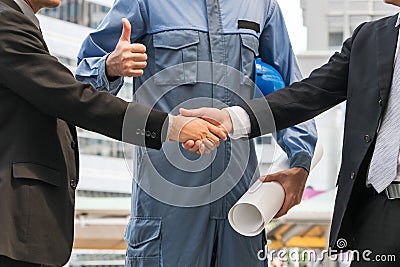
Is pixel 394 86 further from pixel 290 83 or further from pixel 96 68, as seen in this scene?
pixel 96 68

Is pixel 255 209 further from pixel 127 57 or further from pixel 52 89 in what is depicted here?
pixel 52 89

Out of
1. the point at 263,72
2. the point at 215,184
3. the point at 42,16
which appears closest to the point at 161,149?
the point at 215,184

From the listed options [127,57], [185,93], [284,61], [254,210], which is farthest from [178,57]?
[254,210]

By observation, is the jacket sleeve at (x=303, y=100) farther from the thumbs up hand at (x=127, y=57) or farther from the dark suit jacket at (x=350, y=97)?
the thumbs up hand at (x=127, y=57)

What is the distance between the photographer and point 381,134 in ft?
6.58

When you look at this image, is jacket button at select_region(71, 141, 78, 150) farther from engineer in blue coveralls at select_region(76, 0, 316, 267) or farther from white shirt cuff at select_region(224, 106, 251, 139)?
white shirt cuff at select_region(224, 106, 251, 139)

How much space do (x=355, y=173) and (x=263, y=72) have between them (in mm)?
457

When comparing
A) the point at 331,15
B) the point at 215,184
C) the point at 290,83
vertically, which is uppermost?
the point at 290,83

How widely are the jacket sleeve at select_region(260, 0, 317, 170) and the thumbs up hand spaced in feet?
1.45

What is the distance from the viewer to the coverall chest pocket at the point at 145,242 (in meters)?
2.20

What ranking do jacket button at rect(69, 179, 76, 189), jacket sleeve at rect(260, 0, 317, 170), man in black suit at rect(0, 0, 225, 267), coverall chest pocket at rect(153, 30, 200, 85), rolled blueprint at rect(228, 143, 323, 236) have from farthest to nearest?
jacket sleeve at rect(260, 0, 317, 170) → coverall chest pocket at rect(153, 30, 200, 85) → rolled blueprint at rect(228, 143, 323, 236) → jacket button at rect(69, 179, 76, 189) → man in black suit at rect(0, 0, 225, 267)

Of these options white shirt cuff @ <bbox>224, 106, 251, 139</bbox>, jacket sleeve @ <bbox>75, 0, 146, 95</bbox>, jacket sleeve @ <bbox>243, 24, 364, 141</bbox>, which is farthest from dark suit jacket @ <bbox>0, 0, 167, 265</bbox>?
jacket sleeve @ <bbox>243, 24, 364, 141</bbox>

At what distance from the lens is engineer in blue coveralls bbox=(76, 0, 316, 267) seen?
2.20 m

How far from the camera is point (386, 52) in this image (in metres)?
2.07
